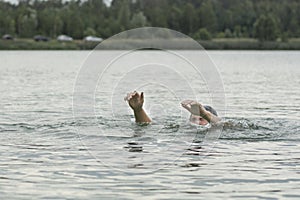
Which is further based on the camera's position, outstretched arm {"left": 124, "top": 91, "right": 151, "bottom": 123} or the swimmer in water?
outstretched arm {"left": 124, "top": 91, "right": 151, "bottom": 123}

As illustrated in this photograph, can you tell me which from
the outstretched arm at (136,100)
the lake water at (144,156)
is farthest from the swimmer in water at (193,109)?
the lake water at (144,156)

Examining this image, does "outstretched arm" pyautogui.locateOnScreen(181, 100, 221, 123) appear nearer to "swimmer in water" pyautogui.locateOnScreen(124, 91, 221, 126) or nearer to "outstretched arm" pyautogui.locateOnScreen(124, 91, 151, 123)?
"swimmer in water" pyautogui.locateOnScreen(124, 91, 221, 126)

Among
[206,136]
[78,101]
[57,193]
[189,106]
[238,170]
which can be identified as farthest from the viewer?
[78,101]

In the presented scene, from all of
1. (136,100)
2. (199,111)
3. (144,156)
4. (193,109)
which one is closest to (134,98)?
(136,100)

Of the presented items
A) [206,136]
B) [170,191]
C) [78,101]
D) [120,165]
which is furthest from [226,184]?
[78,101]

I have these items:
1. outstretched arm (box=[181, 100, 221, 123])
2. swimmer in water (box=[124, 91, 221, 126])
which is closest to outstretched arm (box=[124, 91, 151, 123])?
swimmer in water (box=[124, 91, 221, 126])

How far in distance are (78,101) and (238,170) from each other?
21.6 metres

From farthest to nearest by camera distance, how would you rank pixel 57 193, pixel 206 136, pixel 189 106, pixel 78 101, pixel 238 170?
pixel 78 101 → pixel 206 136 → pixel 189 106 → pixel 238 170 → pixel 57 193

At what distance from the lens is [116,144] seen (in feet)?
75.9

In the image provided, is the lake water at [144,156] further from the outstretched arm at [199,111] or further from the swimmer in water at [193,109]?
the outstretched arm at [199,111]

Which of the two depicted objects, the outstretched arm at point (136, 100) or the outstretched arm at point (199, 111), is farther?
the outstretched arm at point (136, 100)

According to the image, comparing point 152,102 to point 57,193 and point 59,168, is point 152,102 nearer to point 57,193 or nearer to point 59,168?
point 59,168

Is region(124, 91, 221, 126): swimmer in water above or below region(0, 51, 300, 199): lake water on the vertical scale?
above

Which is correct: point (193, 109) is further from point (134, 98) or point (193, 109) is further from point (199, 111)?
point (134, 98)
